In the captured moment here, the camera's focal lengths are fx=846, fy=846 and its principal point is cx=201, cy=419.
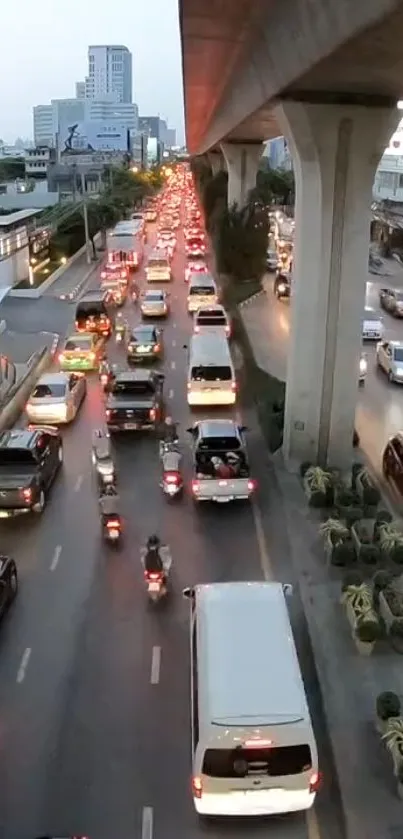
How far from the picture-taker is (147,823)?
29.9ft

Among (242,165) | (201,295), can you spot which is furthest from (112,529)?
(242,165)

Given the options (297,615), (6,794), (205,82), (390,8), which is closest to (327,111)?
(390,8)

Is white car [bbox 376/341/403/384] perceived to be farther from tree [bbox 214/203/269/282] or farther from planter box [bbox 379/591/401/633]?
planter box [bbox 379/591/401/633]

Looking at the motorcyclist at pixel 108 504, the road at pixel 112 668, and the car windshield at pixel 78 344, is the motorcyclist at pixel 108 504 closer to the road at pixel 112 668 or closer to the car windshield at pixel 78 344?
the road at pixel 112 668

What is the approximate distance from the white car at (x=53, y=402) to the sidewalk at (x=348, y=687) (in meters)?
8.55

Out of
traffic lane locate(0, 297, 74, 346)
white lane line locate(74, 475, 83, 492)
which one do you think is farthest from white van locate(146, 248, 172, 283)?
white lane line locate(74, 475, 83, 492)

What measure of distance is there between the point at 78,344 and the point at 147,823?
22187 millimetres

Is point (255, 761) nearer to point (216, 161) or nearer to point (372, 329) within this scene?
point (372, 329)

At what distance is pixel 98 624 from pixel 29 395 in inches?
527

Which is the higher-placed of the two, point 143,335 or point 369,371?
point 143,335

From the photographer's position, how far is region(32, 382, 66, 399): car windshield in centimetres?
2336

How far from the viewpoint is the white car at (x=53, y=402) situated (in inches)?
907

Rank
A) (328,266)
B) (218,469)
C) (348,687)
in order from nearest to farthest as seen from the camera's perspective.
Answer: (348,687), (218,469), (328,266)

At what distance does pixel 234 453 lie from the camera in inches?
694
